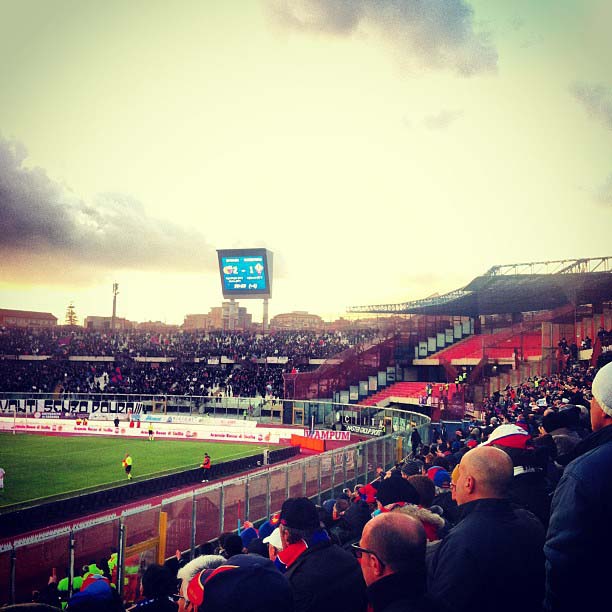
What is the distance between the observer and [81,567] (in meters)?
10.6

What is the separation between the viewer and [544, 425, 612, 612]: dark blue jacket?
247cm

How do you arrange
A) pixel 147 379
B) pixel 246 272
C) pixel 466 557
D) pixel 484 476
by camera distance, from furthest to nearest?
pixel 246 272 → pixel 147 379 → pixel 484 476 → pixel 466 557


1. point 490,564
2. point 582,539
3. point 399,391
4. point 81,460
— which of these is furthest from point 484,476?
point 399,391

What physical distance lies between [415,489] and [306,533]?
5.58 ft

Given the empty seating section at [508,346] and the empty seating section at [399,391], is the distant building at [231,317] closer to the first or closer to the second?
the empty seating section at [399,391]

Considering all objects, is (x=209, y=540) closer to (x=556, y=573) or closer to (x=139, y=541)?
(x=139, y=541)

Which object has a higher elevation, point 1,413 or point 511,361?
point 511,361

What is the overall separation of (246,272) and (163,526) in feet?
164

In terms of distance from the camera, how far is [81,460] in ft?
100

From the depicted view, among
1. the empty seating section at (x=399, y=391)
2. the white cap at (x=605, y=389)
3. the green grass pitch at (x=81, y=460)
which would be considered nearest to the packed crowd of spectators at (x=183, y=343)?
the empty seating section at (x=399, y=391)

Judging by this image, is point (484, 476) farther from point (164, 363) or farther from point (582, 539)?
point (164, 363)

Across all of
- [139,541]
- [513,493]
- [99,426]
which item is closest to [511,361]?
[99,426]

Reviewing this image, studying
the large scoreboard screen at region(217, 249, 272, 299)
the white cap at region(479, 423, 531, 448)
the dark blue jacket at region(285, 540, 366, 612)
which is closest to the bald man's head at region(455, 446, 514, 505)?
the dark blue jacket at region(285, 540, 366, 612)

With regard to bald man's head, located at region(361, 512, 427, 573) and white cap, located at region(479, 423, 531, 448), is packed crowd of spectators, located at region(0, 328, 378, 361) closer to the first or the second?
white cap, located at region(479, 423, 531, 448)
